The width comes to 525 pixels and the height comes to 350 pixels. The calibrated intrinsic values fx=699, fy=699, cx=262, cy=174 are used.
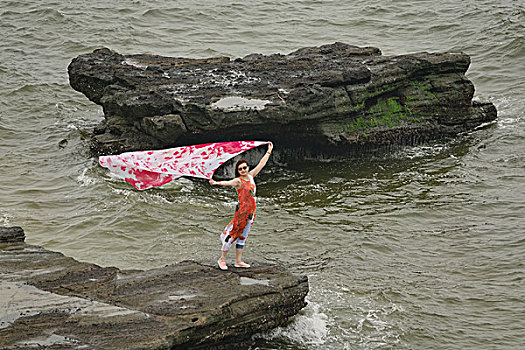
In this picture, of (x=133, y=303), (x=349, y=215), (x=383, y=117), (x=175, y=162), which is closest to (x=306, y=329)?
(x=133, y=303)

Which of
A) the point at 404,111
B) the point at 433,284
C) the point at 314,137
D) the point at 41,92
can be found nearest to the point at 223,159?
the point at 433,284

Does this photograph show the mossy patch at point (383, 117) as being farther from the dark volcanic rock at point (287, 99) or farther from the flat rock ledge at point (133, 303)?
the flat rock ledge at point (133, 303)

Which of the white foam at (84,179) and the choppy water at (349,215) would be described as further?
the white foam at (84,179)

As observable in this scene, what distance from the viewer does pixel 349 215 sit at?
501 inches

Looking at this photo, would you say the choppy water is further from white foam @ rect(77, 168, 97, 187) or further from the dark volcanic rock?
the dark volcanic rock

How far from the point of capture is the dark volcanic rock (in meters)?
13.8

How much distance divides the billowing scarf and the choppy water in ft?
4.72

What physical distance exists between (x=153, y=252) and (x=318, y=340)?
144 inches

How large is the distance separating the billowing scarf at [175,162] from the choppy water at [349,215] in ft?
4.72

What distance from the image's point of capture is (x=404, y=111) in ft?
49.9

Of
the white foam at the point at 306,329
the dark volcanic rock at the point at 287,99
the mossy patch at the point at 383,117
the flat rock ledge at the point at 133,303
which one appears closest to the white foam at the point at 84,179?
the dark volcanic rock at the point at 287,99

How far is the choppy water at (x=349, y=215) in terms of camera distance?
31.6ft

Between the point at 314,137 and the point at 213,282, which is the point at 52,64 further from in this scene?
the point at 213,282

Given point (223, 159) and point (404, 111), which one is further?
point (404, 111)
